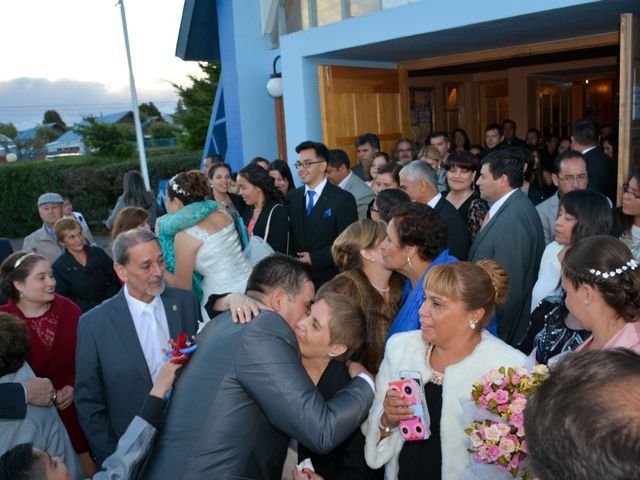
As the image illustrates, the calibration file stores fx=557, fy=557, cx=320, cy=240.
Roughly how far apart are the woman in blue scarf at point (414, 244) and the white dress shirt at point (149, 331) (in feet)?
4.52

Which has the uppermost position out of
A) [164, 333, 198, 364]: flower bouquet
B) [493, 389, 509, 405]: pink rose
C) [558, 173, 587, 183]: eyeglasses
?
[558, 173, 587, 183]: eyeglasses

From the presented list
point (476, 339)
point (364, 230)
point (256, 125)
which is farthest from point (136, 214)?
point (256, 125)

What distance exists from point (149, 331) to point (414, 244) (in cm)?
168

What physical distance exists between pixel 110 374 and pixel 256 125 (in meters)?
8.83

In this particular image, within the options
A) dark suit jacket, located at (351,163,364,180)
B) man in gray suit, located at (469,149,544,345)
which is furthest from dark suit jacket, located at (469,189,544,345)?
dark suit jacket, located at (351,163,364,180)

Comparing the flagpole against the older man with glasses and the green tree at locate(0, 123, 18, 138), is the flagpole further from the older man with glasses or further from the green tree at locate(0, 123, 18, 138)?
the green tree at locate(0, 123, 18, 138)

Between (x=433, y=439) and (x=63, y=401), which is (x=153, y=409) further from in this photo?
(x=63, y=401)

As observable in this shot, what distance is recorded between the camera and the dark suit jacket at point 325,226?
5477 mm

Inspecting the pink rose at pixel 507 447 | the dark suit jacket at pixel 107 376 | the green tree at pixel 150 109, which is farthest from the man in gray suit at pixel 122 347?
the green tree at pixel 150 109

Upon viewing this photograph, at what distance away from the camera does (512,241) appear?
172 inches

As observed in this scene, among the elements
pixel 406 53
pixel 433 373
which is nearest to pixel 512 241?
pixel 433 373

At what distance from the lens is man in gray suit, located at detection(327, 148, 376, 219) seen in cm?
676

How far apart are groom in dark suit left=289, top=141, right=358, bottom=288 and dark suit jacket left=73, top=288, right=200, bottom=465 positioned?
2552 mm

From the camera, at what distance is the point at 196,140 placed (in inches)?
1025
